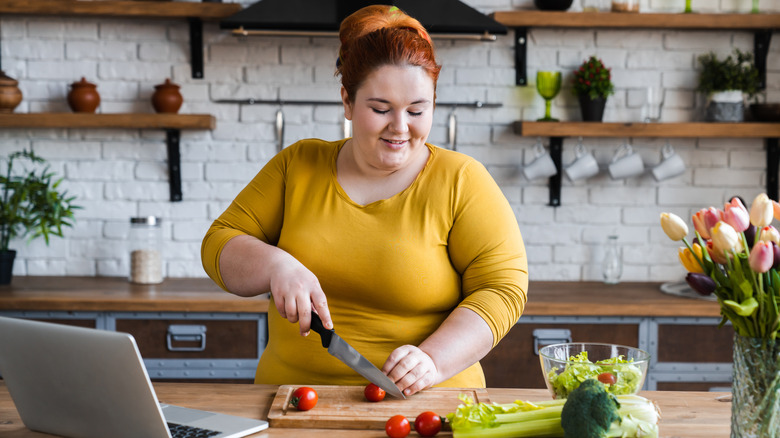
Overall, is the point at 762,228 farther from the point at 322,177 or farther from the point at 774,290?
the point at 322,177

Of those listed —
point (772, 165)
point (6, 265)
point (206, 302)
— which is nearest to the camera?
point (206, 302)

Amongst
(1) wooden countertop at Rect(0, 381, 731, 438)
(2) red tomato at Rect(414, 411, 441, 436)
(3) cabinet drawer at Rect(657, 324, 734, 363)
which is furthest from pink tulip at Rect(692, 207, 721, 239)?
(3) cabinet drawer at Rect(657, 324, 734, 363)

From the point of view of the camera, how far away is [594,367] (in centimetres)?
120

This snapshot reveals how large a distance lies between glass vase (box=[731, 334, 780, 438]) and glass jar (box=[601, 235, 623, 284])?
2.10 meters

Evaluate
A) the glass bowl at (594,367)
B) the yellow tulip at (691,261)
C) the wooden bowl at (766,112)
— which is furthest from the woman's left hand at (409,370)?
the wooden bowl at (766,112)

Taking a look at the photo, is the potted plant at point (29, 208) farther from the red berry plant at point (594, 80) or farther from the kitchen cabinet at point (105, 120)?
the red berry plant at point (594, 80)

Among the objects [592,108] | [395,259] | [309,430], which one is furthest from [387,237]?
[592,108]

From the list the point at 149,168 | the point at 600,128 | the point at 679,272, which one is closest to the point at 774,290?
the point at 600,128

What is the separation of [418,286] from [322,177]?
0.34 m

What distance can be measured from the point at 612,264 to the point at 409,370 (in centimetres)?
194

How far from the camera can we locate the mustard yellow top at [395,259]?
161 centimetres

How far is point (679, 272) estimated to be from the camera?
10.7 ft

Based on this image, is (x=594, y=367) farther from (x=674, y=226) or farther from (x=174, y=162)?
(x=174, y=162)

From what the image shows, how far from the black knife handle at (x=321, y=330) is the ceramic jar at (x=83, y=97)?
6.67 ft
